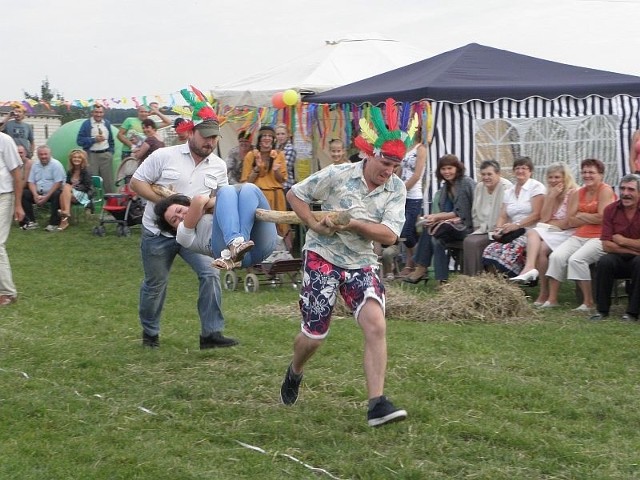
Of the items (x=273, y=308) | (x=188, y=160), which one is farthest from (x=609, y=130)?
(x=188, y=160)

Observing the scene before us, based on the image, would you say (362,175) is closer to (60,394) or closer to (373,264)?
(373,264)

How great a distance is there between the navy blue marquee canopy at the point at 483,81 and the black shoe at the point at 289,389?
735 cm

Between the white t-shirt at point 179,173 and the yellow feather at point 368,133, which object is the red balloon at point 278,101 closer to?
the white t-shirt at point 179,173

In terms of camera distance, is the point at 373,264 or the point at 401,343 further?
the point at 401,343

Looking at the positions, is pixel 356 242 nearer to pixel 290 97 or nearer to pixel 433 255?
pixel 433 255

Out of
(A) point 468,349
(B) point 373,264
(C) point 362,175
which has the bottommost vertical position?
(A) point 468,349

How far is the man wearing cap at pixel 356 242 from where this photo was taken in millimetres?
5906

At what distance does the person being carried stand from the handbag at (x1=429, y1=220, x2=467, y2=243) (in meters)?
5.30

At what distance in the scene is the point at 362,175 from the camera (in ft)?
20.1

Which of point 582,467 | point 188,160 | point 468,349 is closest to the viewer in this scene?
point 582,467

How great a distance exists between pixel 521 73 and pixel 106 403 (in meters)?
9.15

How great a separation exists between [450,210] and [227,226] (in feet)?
20.3

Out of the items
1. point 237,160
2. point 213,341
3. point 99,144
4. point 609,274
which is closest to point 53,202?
point 99,144

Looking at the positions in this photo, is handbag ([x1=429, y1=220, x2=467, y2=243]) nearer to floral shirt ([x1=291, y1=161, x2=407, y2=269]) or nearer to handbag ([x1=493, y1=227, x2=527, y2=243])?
handbag ([x1=493, y1=227, x2=527, y2=243])
